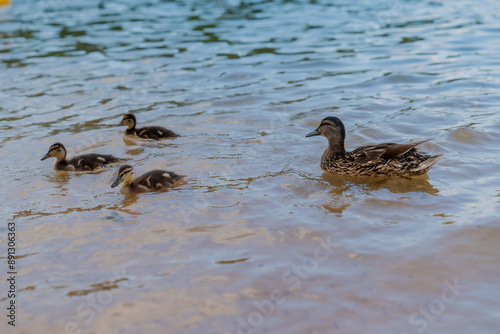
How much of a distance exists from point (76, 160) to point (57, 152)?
276 mm

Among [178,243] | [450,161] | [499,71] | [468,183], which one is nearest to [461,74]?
[499,71]

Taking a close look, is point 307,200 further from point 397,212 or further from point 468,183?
point 468,183

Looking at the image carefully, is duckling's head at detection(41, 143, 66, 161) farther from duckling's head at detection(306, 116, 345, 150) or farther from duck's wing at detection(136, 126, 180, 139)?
duckling's head at detection(306, 116, 345, 150)

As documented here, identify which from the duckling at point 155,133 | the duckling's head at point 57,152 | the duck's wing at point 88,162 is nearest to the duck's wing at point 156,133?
the duckling at point 155,133

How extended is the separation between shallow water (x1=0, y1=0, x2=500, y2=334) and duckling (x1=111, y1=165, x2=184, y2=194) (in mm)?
180

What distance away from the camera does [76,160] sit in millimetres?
7629

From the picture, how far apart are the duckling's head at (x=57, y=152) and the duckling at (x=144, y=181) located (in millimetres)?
1306

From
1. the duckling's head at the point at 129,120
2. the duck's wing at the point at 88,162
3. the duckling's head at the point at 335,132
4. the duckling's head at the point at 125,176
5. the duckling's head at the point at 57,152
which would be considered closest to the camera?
the duckling's head at the point at 125,176

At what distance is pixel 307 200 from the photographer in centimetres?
615

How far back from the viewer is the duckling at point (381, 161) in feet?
21.3

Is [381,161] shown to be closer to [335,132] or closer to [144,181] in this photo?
[335,132]

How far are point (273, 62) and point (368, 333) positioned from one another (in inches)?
380

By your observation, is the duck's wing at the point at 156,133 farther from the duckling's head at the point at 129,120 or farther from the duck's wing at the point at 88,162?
the duck's wing at the point at 88,162

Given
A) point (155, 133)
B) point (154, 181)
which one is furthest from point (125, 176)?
point (155, 133)
